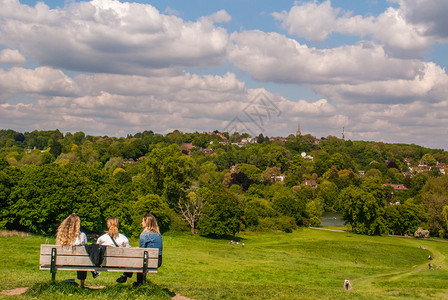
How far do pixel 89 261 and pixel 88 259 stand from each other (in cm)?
6

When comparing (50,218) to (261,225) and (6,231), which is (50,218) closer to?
(6,231)

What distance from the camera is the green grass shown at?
12616mm

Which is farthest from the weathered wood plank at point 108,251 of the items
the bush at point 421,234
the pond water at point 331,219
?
the pond water at point 331,219

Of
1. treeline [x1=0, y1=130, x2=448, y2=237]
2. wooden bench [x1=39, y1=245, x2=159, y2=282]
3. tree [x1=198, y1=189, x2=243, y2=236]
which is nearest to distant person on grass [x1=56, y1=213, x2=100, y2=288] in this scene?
wooden bench [x1=39, y1=245, x2=159, y2=282]

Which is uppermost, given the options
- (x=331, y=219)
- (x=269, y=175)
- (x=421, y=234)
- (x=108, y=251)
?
(x=108, y=251)

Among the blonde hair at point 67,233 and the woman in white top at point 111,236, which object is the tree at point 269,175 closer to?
the woman in white top at point 111,236

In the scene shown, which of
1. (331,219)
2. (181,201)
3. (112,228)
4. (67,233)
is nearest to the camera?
(67,233)

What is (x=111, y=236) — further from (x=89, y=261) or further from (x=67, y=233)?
(x=67, y=233)

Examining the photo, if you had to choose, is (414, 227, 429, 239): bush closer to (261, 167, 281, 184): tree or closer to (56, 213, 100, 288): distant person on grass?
(261, 167, 281, 184): tree

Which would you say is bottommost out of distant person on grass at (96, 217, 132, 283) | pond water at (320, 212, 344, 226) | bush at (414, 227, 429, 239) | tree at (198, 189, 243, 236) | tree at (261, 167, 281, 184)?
pond water at (320, 212, 344, 226)

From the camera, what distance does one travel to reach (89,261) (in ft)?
34.4

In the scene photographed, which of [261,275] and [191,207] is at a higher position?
[191,207]

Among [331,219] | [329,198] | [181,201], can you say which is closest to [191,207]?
[181,201]

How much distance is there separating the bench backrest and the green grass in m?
0.67
